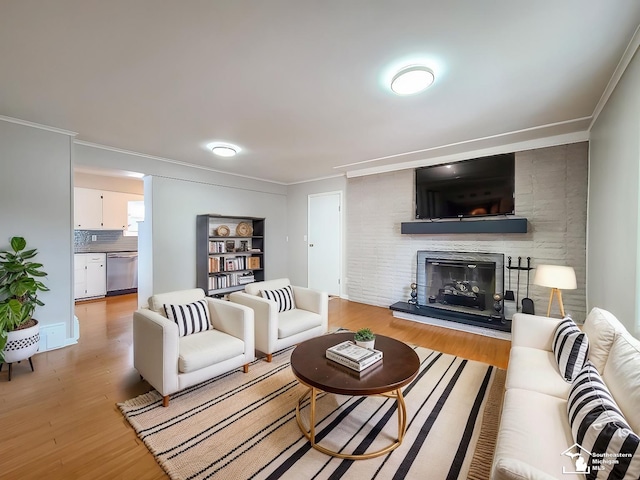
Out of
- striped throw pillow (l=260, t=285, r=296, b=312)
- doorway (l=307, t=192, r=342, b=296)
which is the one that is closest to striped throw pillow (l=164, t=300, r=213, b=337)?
striped throw pillow (l=260, t=285, r=296, b=312)

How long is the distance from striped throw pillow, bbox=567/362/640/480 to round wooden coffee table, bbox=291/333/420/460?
78 cm

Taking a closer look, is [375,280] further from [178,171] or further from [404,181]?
[178,171]

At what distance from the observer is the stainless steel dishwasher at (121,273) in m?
5.88

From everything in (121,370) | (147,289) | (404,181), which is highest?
(404,181)

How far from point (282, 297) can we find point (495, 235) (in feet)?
10.1

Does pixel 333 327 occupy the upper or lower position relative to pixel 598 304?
lower

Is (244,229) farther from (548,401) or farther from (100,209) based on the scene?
(548,401)

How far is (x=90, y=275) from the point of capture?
5.58 meters

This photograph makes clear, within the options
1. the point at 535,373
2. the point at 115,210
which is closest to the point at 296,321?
the point at 535,373

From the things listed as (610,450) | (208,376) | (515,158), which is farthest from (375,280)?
(610,450)

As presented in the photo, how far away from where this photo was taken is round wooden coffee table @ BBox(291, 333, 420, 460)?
164 cm

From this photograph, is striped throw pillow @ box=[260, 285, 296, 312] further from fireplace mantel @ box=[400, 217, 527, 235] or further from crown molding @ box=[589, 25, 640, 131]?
crown molding @ box=[589, 25, 640, 131]

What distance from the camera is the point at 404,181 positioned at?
15.8 ft

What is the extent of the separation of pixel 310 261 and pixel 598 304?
4.53 m
